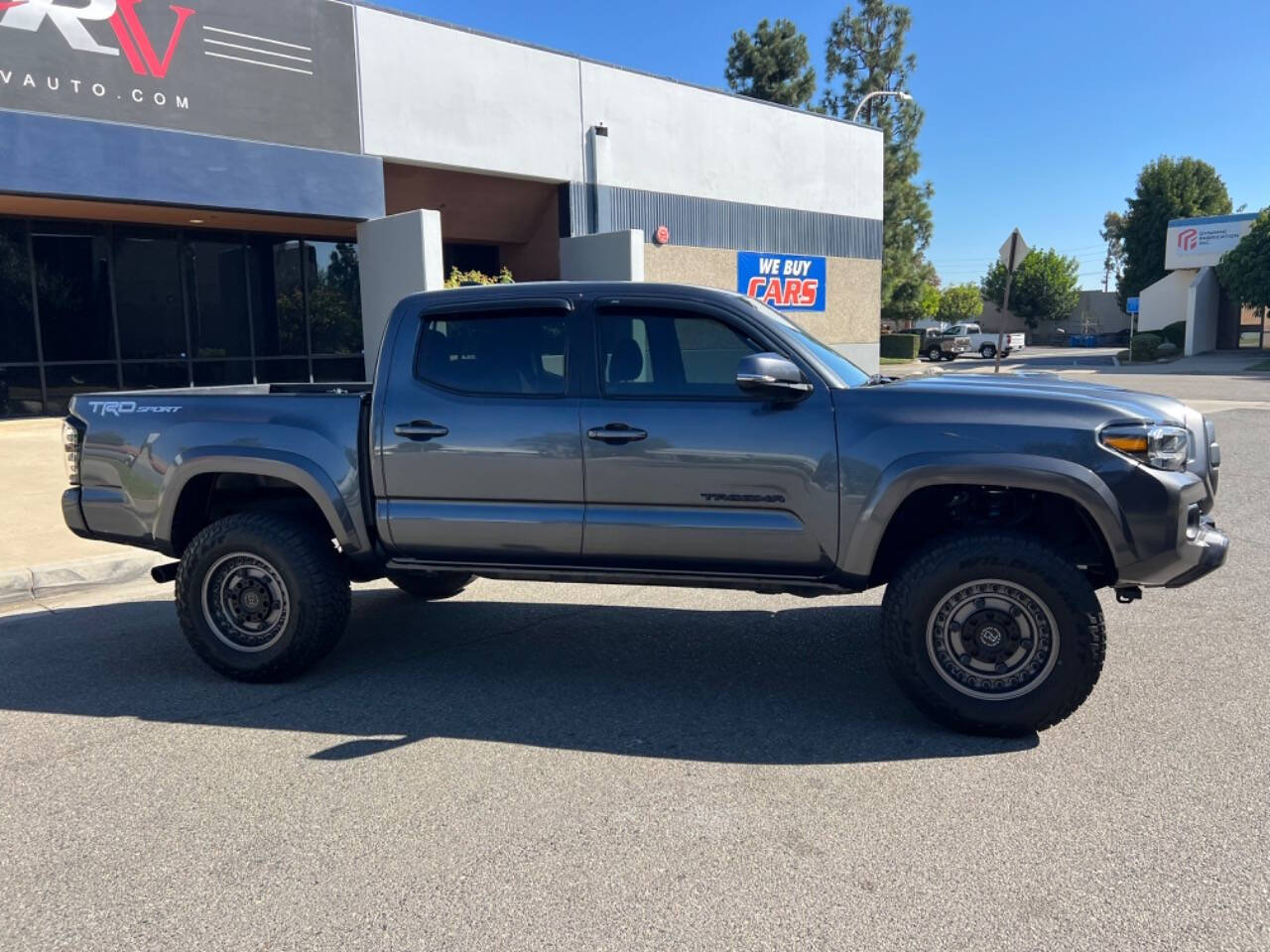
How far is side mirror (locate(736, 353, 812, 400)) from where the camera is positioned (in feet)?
13.3

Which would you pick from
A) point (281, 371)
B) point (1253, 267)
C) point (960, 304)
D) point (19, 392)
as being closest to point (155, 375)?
point (19, 392)

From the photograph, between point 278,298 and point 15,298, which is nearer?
point 15,298

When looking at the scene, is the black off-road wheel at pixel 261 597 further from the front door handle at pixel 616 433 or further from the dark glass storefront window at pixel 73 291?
the dark glass storefront window at pixel 73 291

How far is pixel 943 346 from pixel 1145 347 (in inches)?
396

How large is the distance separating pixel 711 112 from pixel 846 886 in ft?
70.3

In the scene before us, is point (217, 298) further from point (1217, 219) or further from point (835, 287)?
point (1217, 219)

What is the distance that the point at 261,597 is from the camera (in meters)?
4.88

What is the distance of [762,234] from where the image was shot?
23.9m

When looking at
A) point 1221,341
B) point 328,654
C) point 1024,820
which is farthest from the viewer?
point 1221,341

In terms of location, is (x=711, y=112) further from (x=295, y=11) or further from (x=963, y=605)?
(x=963, y=605)

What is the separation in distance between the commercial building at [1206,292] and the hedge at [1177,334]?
0.53m

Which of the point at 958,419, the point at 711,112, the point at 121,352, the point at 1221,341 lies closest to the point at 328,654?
the point at 958,419

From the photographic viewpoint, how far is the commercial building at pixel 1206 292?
149 ft

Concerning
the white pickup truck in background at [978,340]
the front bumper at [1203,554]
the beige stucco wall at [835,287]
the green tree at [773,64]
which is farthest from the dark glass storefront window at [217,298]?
the white pickup truck in background at [978,340]
